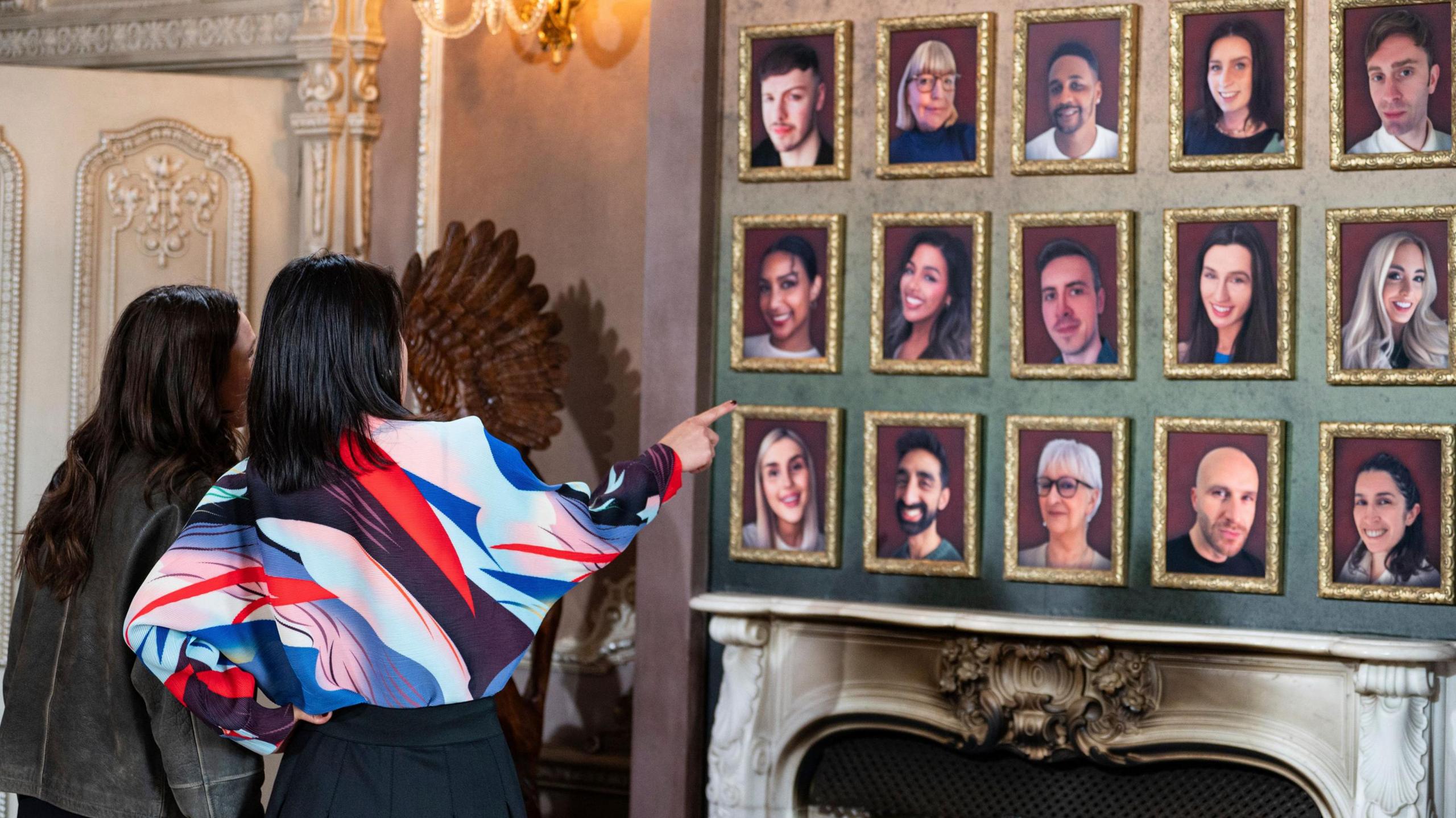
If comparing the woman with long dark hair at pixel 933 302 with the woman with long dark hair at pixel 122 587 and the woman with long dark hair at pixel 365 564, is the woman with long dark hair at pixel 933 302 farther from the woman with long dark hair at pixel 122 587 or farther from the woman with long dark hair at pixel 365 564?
the woman with long dark hair at pixel 122 587

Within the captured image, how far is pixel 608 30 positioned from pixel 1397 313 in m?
2.42

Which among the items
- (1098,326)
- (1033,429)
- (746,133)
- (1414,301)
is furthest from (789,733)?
(1414,301)

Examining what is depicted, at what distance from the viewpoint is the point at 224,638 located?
2.17 m

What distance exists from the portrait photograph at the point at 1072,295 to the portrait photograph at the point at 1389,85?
515 millimetres

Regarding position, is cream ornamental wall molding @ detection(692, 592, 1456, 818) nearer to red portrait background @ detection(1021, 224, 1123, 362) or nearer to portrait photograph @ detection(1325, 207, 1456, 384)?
red portrait background @ detection(1021, 224, 1123, 362)

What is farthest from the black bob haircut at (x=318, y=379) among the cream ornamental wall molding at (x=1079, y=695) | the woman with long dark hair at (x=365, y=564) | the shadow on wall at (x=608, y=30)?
the shadow on wall at (x=608, y=30)

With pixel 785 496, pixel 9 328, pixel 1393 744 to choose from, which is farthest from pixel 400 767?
pixel 9 328

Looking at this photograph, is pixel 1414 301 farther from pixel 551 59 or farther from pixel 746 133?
pixel 551 59

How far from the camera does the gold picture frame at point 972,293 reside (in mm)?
3592

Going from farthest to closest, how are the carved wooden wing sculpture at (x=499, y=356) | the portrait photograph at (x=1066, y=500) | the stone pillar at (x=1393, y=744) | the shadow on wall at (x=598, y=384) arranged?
the shadow on wall at (x=598, y=384), the carved wooden wing sculpture at (x=499, y=356), the portrait photograph at (x=1066, y=500), the stone pillar at (x=1393, y=744)

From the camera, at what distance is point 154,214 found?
474 centimetres

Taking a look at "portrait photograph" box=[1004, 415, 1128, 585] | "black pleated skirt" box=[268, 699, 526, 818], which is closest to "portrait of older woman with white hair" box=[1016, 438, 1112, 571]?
"portrait photograph" box=[1004, 415, 1128, 585]

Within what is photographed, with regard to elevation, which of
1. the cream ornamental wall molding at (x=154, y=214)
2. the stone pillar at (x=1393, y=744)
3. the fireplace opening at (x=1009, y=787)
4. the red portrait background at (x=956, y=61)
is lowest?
the fireplace opening at (x=1009, y=787)

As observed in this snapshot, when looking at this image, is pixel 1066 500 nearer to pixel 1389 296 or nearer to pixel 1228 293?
pixel 1228 293
